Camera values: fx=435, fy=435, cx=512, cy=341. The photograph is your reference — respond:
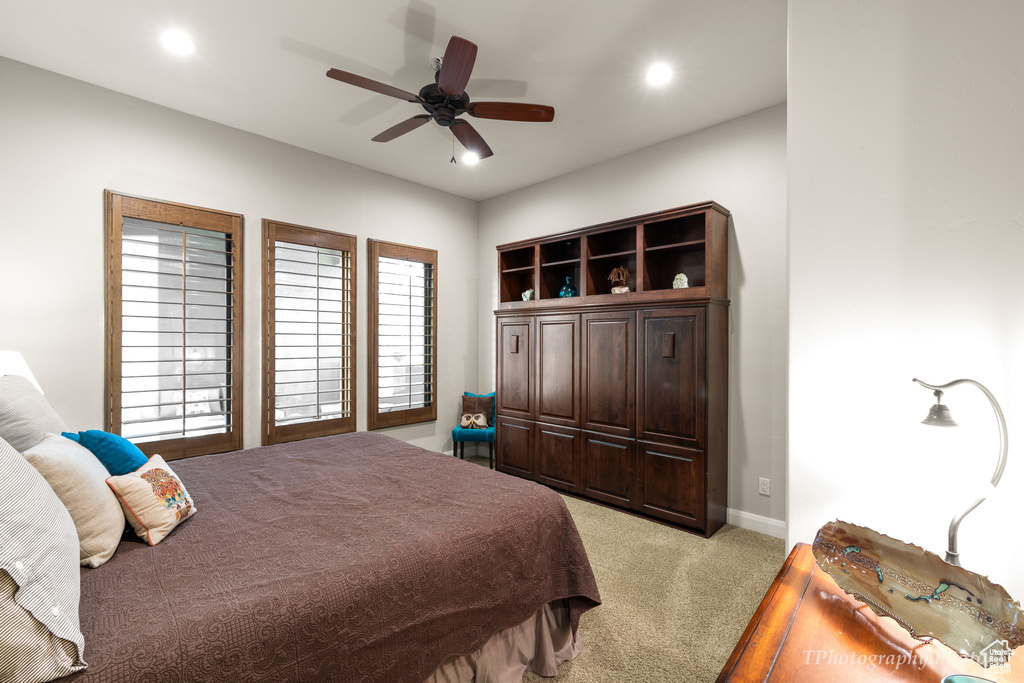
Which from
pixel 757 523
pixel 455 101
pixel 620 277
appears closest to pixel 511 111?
pixel 455 101

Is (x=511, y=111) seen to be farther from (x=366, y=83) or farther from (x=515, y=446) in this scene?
(x=515, y=446)

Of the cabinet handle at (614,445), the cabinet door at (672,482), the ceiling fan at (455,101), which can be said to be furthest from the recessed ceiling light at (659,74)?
the cabinet handle at (614,445)

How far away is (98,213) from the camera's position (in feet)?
9.15

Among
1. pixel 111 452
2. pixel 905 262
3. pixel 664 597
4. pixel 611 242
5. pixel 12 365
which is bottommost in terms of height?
pixel 664 597

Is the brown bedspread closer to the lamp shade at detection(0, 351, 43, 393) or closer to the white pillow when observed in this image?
the white pillow

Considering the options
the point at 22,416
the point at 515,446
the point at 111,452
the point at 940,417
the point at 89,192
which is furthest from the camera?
the point at 515,446

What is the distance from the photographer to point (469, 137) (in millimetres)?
2637

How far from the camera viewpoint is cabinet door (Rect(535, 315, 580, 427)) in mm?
3729

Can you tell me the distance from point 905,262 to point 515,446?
329 cm

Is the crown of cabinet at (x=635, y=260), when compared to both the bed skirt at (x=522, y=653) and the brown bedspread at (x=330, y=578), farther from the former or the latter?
the bed skirt at (x=522, y=653)

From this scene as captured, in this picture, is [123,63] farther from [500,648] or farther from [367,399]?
[500,648]

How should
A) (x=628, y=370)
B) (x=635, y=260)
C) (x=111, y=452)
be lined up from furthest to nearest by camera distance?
(x=635, y=260)
(x=628, y=370)
(x=111, y=452)

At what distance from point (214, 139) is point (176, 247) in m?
0.89

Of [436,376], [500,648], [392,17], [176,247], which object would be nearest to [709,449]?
[500,648]
